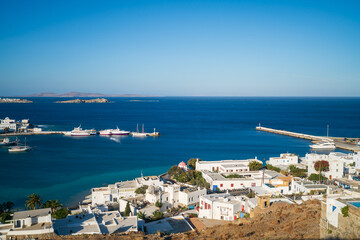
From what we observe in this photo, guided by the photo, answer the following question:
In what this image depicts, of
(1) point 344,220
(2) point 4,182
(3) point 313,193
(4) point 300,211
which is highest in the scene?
(1) point 344,220

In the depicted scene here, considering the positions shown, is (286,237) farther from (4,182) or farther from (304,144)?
(304,144)

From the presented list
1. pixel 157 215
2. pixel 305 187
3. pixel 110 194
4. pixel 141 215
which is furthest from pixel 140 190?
pixel 305 187

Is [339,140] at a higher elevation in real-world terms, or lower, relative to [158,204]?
lower

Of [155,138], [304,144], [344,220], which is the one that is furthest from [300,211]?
[155,138]

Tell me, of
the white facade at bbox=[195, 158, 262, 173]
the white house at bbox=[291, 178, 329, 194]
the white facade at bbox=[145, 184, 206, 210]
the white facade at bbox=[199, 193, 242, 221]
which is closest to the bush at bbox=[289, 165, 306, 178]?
the white facade at bbox=[195, 158, 262, 173]

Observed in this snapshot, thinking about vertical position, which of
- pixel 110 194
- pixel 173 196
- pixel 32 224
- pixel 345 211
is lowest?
pixel 110 194

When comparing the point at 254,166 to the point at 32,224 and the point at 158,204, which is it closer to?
the point at 158,204

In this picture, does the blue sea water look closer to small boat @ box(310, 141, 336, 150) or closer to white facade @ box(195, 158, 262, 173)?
small boat @ box(310, 141, 336, 150)
